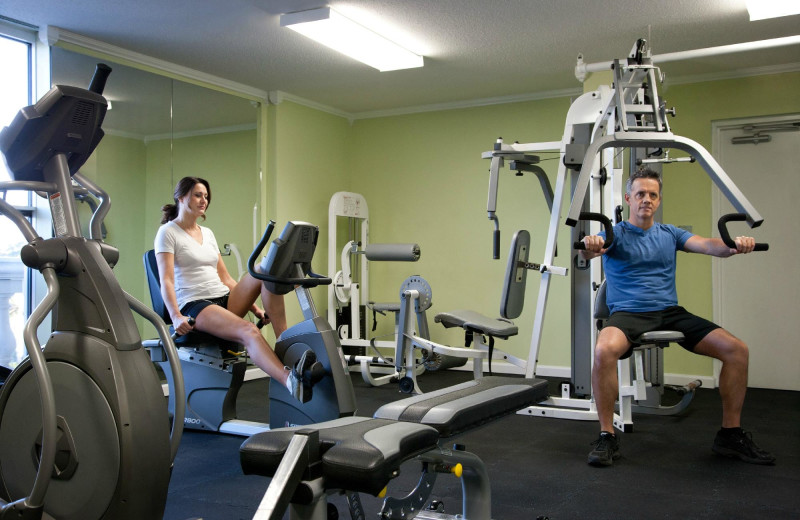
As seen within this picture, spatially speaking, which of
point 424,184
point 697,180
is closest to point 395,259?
point 424,184

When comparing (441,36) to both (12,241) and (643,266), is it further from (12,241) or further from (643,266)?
(12,241)

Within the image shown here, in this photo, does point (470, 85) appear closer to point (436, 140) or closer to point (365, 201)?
point (436, 140)

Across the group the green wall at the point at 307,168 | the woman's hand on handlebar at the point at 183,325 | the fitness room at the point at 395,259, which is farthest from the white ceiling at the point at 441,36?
the woman's hand on handlebar at the point at 183,325

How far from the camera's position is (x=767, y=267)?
17.0ft

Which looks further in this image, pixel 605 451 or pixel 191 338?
pixel 191 338

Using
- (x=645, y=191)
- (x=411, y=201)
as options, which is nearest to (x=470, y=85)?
(x=411, y=201)

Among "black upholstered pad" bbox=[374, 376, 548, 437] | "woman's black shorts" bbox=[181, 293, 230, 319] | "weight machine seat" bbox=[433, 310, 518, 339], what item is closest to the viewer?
"black upholstered pad" bbox=[374, 376, 548, 437]

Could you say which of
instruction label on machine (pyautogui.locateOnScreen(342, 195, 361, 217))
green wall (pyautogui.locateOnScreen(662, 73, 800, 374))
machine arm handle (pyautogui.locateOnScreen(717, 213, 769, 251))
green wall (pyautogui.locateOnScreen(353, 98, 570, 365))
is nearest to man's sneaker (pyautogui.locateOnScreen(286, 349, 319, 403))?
machine arm handle (pyautogui.locateOnScreen(717, 213, 769, 251))

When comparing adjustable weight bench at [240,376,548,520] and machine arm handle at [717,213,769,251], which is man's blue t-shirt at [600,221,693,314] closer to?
machine arm handle at [717,213,769,251]

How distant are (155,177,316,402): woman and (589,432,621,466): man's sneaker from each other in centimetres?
147

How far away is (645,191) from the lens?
129 inches

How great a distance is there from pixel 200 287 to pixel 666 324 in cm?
221

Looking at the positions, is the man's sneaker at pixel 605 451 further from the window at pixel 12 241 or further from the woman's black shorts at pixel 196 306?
the window at pixel 12 241

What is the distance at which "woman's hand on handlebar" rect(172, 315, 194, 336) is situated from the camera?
3291mm
